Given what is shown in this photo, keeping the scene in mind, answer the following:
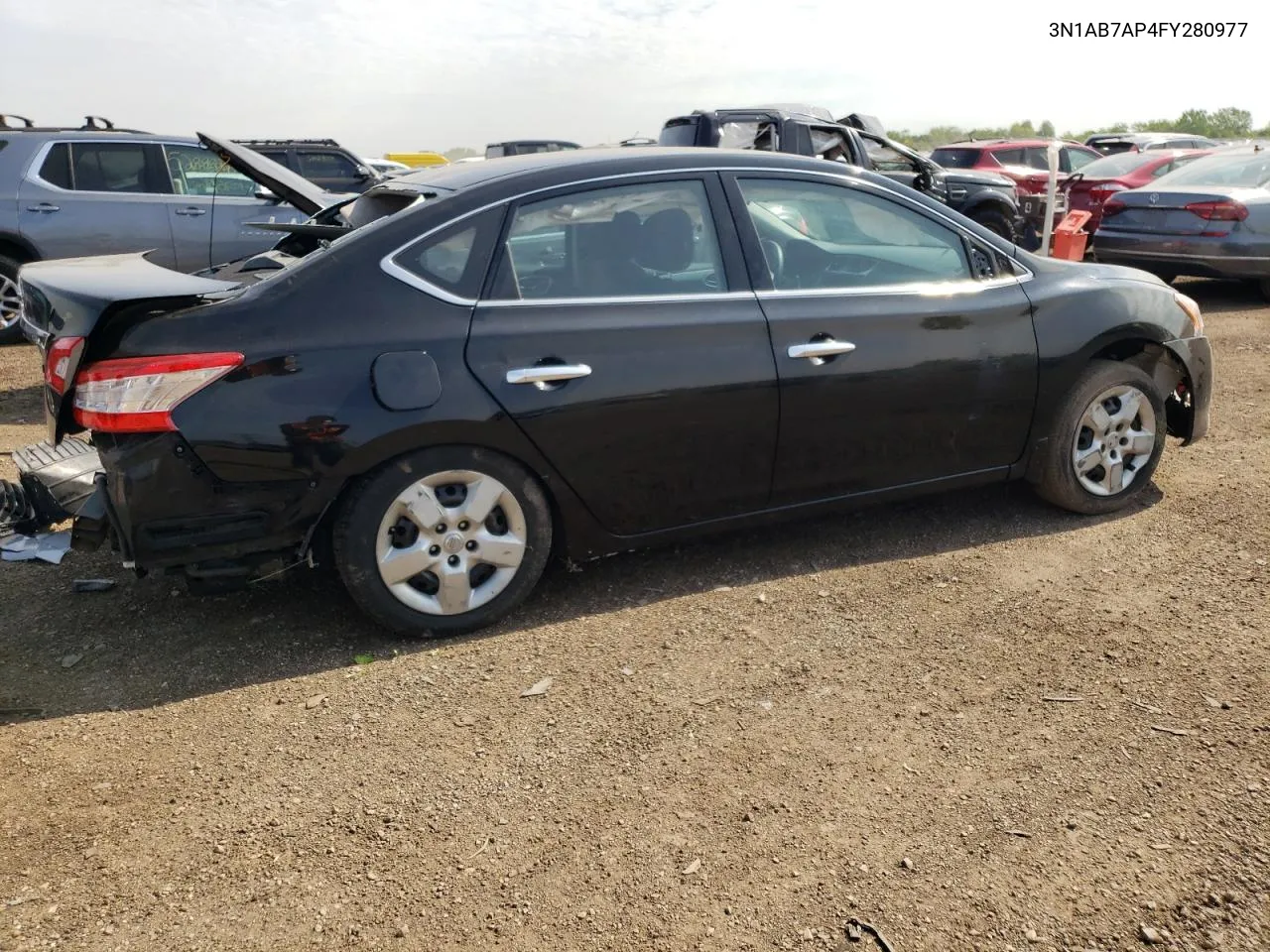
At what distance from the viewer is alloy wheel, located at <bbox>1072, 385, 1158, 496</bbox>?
4.66 meters

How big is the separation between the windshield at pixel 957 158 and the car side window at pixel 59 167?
41.6 ft

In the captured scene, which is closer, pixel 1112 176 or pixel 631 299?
pixel 631 299

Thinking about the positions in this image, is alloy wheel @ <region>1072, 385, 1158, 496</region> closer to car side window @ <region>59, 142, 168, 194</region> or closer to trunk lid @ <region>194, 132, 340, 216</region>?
trunk lid @ <region>194, 132, 340, 216</region>

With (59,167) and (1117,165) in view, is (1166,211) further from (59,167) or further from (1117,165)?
(59,167)

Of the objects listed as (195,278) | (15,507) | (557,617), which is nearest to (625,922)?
(557,617)

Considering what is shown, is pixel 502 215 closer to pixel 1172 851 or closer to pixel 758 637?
pixel 758 637

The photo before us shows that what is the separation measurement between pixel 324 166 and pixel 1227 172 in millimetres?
10449

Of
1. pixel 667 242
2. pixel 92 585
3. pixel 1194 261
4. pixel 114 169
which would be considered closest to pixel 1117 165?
pixel 1194 261

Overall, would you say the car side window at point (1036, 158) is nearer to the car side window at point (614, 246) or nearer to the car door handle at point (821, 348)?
the car door handle at point (821, 348)

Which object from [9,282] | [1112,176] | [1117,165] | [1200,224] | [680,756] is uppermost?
[1117,165]

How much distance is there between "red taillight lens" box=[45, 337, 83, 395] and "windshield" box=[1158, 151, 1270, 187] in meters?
10.6

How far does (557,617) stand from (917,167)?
9271 mm

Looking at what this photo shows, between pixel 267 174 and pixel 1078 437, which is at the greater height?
pixel 267 174

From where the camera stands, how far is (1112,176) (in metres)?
13.6
